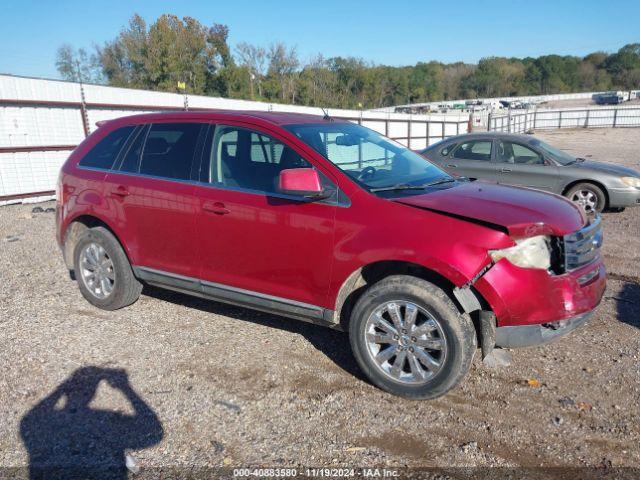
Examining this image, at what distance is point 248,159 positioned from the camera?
4.16 m

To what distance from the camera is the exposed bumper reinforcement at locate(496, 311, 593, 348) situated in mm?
3270

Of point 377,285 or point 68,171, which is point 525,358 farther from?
point 68,171

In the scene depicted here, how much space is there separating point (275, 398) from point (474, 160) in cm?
760

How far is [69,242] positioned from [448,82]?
131947 millimetres

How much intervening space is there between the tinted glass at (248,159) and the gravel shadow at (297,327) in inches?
55.6

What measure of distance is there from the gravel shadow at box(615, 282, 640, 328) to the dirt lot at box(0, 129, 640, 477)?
0.08 feet

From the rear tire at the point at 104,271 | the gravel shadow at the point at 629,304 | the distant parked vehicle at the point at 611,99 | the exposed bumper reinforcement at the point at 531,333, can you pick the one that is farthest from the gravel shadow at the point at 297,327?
the distant parked vehicle at the point at 611,99

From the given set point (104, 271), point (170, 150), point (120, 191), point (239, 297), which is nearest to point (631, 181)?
point (239, 297)

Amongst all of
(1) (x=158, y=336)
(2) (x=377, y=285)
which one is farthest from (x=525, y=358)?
(1) (x=158, y=336)

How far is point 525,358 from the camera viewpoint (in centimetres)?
406

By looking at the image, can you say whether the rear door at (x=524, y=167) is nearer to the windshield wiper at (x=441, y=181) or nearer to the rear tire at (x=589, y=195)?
the rear tire at (x=589, y=195)

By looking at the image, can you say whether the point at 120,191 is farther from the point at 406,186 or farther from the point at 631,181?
the point at 631,181

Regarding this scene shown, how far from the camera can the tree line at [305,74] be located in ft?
189

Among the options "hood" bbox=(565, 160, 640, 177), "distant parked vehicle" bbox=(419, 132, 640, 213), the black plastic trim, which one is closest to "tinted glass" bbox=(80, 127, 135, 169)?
the black plastic trim
